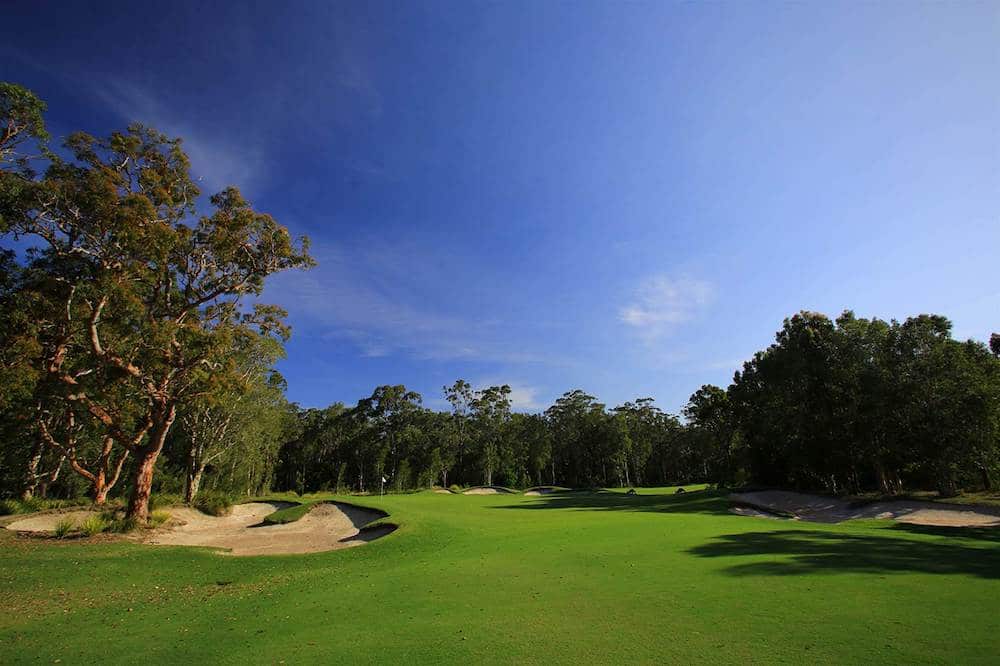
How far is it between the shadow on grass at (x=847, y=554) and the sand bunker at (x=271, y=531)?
13397 millimetres

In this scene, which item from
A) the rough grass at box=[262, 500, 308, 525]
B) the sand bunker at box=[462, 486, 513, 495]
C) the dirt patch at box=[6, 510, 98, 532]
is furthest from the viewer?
the sand bunker at box=[462, 486, 513, 495]

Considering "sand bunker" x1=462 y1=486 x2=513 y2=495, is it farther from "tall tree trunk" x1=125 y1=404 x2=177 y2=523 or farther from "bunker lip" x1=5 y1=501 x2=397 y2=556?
"tall tree trunk" x1=125 y1=404 x2=177 y2=523

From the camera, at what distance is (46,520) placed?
2148 centimetres

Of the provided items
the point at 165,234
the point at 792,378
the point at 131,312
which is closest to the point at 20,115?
the point at 165,234

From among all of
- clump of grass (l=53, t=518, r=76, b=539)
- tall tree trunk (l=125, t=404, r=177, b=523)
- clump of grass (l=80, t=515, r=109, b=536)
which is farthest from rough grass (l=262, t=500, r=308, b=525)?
clump of grass (l=53, t=518, r=76, b=539)

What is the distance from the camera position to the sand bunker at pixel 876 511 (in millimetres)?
22219

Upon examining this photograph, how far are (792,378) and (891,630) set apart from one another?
33548 mm

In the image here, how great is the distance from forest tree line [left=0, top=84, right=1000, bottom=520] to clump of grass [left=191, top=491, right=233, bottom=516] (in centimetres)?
461

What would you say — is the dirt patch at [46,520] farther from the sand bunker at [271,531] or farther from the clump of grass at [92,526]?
the sand bunker at [271,531]

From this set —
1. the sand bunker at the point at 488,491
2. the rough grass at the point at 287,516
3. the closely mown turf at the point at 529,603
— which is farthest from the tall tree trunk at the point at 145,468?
the sand bunker at the point at 488,491

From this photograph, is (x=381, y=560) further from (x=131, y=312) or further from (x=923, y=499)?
(x=923, y=499)

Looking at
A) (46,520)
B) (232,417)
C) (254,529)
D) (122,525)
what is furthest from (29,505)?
(232,417)

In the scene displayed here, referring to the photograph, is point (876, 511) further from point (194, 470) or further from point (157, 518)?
point (194, 470)

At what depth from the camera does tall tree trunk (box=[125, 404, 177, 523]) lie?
65.9 ft
